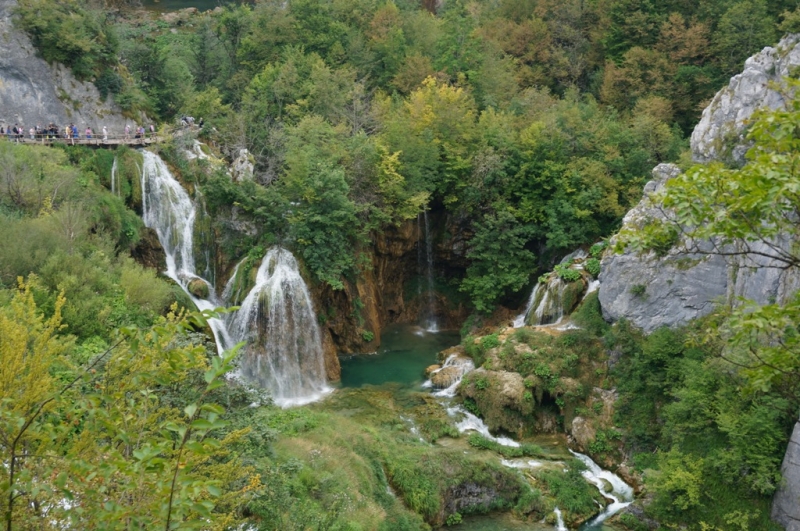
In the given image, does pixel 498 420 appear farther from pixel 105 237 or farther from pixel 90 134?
pixel 90 134

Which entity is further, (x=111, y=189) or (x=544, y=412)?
(x=111, y=189)

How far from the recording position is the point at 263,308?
2173 centimetres

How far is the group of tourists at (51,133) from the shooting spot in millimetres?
23328

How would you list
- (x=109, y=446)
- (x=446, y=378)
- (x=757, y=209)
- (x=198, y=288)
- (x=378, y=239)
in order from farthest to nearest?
(x=378, y=239)
(x=198, y=288)
(x=446, y=378)
(x=757, y=209)
(x=109, y=446)

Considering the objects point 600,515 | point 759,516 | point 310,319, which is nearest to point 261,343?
point 310,319

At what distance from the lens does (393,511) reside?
14578mm

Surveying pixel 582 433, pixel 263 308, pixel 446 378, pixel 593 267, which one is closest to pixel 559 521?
pixel 582 433

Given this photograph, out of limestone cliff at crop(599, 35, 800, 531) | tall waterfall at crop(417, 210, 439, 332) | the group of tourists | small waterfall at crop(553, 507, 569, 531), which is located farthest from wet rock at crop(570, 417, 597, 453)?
the group of tourists

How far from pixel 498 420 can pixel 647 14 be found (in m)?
22.5

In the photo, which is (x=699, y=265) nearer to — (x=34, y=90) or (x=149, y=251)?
(x=149, y=251)

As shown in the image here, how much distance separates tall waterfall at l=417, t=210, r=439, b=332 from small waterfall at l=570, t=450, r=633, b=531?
10.7m

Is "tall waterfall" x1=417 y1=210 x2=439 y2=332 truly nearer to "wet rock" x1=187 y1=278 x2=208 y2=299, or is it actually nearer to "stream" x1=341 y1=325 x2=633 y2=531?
"stream" x1=341 y1=325 x2=633 y2=531

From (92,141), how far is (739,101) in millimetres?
22333

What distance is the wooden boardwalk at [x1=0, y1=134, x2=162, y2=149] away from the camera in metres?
23.0
